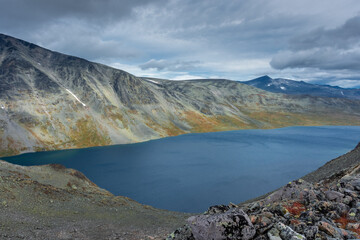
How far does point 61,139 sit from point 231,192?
115 metres

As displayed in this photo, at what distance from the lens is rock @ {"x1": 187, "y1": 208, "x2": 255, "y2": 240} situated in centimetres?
1066

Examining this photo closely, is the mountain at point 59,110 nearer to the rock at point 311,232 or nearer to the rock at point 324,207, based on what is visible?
the rock at point 324,207

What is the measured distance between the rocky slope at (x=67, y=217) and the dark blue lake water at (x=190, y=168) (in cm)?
1919

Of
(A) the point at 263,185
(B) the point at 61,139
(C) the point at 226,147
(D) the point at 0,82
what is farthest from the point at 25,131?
(A) the point at 263,185

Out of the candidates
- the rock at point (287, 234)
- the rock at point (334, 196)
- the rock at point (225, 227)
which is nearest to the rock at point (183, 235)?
the rock at point (225, 227)

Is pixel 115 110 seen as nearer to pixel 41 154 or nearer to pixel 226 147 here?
pixel 41 154

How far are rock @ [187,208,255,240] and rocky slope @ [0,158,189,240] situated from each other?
17.1 meters

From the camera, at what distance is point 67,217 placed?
29266mm

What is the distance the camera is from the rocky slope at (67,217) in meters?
23.7

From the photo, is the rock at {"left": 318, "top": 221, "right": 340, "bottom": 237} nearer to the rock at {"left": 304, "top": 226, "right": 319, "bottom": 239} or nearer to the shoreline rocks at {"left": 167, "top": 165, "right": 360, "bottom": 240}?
the shoreline rocks at {"left": 167, "top": 165, "right": 360, "bottom": 240}

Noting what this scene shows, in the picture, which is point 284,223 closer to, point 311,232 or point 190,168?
point 311,232

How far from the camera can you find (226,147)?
13162 centimetres

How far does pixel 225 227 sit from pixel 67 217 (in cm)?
2687

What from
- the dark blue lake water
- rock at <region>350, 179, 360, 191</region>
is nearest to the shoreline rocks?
rock at <region>350, 179, 360, 191</region>
